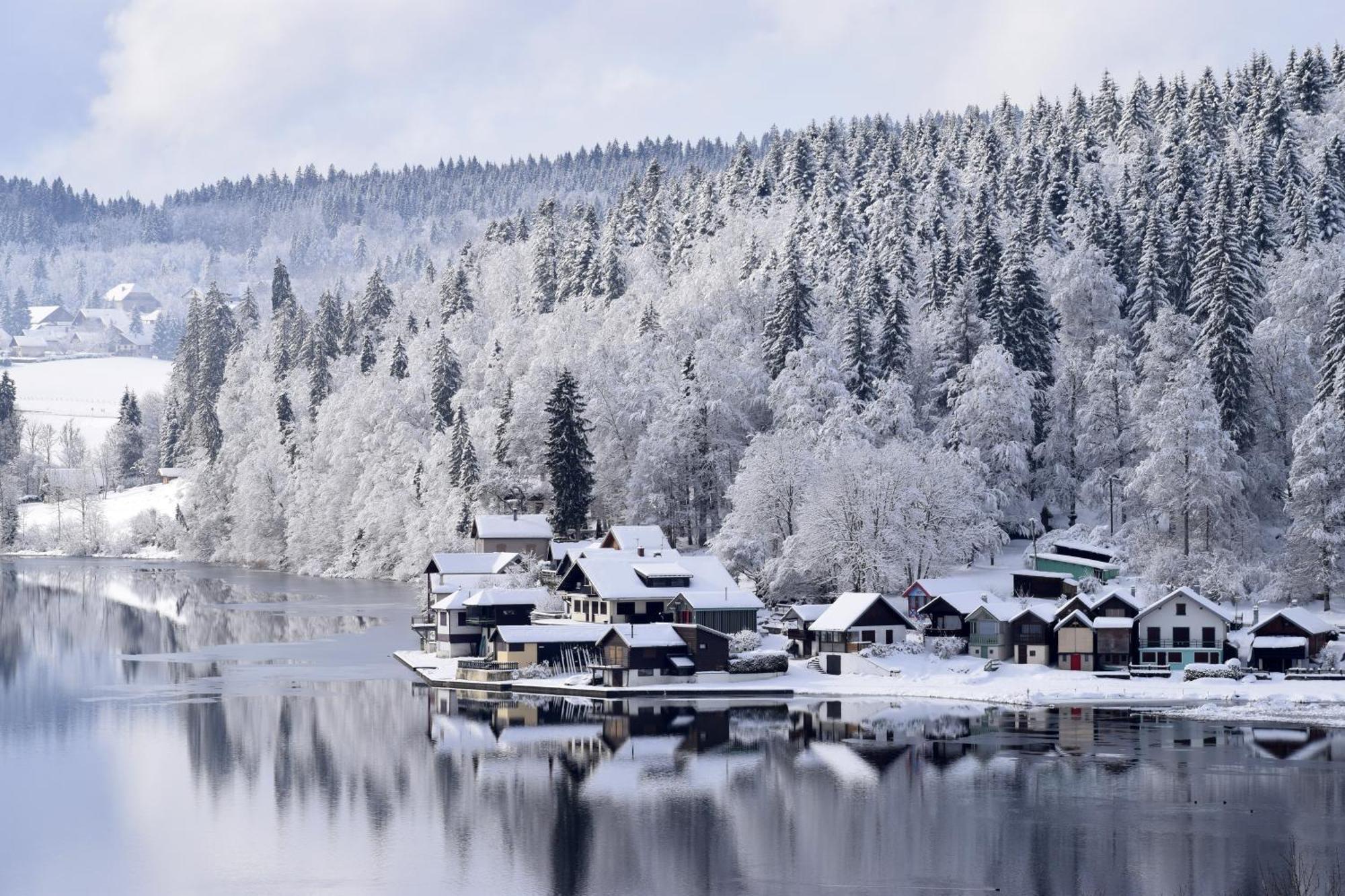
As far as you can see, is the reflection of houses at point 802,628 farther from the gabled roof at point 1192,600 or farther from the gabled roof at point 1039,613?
the gabled roof at point 1192,600

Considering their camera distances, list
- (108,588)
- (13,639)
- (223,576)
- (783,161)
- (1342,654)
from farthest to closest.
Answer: (783,161) → (223,576) → (108,588) → (13,639) → (1342,654)

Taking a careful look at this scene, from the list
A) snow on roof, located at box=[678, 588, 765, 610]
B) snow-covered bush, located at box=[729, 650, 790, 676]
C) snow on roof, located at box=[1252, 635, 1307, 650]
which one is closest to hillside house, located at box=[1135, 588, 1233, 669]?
snow on roof, located at box=[1252, 635, 1307, 650]

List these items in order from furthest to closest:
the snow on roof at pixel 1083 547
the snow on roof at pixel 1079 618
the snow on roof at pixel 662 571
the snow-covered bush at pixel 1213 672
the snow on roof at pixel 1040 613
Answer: the snow on roof at pixel 1083 547
the snow on roof at pixel 662 571
the snow on roof at pixel 1040 613
the snow on roof at pixel 1079 618
the snow-covered bush at pixel 1213 672

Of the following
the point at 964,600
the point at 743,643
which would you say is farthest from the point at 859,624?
the point at 743,643

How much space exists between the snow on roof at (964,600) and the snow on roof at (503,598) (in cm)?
2132

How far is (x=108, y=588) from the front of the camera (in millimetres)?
133250

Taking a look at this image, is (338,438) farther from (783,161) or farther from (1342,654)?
(1342,654)

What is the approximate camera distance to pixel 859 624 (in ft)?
259

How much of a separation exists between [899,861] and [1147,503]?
1987 inches

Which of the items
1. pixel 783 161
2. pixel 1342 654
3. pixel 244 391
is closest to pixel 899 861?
pixel 1342 654

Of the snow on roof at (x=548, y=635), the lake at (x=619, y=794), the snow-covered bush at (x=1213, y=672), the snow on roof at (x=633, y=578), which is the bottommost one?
the lake at (x=619, y=794)

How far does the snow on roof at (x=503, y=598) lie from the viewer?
85375 mm

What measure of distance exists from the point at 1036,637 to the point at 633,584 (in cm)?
2146

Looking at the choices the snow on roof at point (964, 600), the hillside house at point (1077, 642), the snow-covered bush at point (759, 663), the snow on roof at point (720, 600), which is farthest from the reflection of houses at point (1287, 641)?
the snow on roof at point (720, 600)
